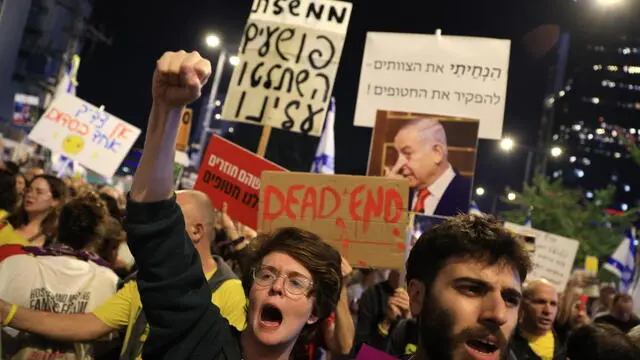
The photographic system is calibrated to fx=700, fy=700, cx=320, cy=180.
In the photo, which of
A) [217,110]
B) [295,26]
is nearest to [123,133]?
[295,26]

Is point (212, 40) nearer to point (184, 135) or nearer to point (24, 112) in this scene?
point (184, 135)

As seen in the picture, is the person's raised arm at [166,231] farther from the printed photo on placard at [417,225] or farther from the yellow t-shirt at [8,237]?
the yellow t-shirt at [8,237]

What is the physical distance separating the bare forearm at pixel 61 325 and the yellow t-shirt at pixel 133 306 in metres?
0.05

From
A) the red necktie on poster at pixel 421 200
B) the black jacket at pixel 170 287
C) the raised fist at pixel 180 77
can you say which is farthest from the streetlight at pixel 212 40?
the raised fist at pixel 180 77

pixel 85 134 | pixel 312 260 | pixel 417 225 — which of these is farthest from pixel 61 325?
pixel 417 225

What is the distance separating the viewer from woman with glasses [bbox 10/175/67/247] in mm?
6012

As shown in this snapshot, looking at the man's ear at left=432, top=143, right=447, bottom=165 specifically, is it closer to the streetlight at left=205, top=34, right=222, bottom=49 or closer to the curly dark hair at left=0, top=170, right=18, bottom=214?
the curly dark hair at left=0, top=170, right=18, bottom=214

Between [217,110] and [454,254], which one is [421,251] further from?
[217,110]

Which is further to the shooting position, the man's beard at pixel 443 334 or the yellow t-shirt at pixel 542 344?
the yellow t-shirt at pixel 542 344

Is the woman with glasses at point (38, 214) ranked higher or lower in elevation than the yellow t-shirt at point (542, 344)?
higher

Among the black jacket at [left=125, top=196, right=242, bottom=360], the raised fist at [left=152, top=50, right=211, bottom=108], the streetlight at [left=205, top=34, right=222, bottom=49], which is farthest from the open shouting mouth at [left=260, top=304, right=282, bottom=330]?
the streetlight at [left=205, top=34, right=222, bottom=49]

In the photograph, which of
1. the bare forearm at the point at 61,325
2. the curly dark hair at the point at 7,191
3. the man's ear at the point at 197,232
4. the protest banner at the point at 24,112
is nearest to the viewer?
the bare forearm at the point at 61,325

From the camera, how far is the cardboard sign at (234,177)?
19.8ft

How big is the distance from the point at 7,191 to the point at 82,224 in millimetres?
1910
